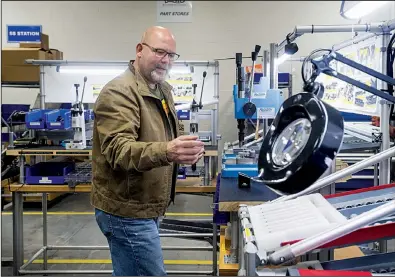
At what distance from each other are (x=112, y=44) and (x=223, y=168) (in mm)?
4646

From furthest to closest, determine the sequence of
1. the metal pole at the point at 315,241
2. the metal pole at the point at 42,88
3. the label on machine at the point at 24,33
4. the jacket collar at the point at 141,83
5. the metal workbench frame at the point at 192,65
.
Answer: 1. the label on machine at the point at 24,33
2. the metal pole at the point at 42,88
3. the metal workbench frame at the point at 192,65
4. the jacket collar at the point at 141,83
5. the metal pole at the point at 315,241

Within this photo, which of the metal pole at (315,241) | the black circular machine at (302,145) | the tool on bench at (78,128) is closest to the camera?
the black circular machine at (302,145)

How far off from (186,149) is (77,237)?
10.8 feet

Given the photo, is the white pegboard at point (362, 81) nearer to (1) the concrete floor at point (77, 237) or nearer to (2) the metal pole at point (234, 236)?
(2) the metal pole at point (234, 236)

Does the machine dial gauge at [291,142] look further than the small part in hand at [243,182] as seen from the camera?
No

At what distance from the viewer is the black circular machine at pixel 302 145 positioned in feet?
2.83

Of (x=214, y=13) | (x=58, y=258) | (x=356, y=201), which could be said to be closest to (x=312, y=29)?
(x=356, y=201)

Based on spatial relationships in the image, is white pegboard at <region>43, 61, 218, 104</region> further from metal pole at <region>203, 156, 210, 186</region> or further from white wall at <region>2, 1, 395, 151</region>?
white wall at <region>2, 1, 395, 151</region>

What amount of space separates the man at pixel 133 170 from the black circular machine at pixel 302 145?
69 cm

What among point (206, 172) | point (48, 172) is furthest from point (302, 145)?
point (48, 172)

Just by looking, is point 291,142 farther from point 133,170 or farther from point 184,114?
point 184,114

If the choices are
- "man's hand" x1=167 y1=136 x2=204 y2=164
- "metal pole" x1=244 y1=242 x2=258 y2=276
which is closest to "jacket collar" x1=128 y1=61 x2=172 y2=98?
"man's hand" x1=167 y1=136 x2=204 y2=164

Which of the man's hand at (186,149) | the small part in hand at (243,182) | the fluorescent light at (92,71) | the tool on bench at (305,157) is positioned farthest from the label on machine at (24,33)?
the tool on bench at (305,157)

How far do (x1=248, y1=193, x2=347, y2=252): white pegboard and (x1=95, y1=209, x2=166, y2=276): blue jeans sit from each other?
0.50 m
